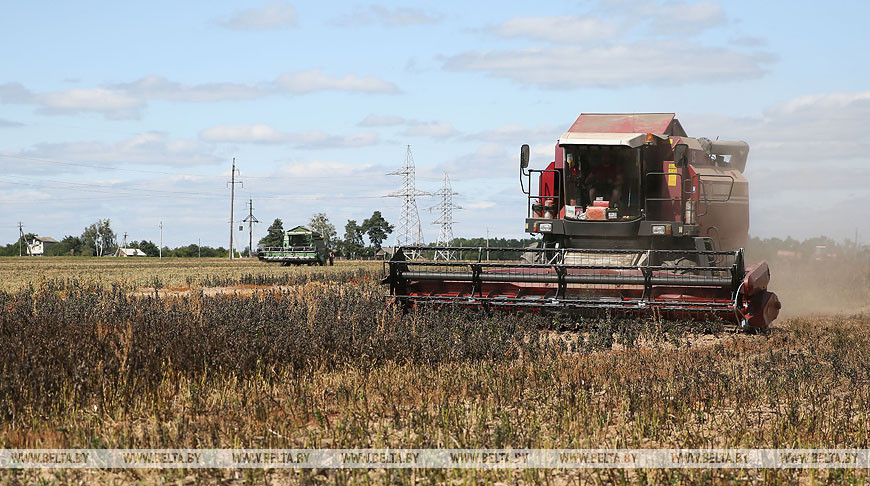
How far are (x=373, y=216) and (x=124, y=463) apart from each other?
12347 centimetres

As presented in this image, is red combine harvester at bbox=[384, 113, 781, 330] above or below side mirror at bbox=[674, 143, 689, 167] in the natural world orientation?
below

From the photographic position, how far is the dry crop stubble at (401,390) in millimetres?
5031

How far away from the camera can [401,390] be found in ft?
21.3

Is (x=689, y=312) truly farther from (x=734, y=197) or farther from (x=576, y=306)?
(x=734, y=197)

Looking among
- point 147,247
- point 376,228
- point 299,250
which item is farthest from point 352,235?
point 299,250

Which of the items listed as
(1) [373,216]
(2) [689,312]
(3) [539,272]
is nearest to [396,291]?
(3) [539,272]

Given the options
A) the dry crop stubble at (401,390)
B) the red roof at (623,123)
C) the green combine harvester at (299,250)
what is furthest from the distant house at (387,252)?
the green combine harvester at (299,250)

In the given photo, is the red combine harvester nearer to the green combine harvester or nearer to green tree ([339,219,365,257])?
the green combine harvester

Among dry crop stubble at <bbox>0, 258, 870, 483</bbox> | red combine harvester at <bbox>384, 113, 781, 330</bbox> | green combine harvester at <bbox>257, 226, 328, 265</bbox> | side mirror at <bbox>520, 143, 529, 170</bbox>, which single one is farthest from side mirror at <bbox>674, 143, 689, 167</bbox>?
green combine harvester at <bbox>257, 226, 328, 265</bbox>

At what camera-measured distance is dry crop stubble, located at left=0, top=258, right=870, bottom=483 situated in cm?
503

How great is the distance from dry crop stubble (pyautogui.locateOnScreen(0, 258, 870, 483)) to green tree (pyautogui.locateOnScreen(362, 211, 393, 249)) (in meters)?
117

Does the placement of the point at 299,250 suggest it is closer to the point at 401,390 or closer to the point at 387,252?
the point at 387,252

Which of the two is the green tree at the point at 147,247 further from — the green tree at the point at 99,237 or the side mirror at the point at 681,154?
the side mirror at the point at 681,154

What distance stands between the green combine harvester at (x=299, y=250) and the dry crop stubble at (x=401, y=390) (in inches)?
1548
